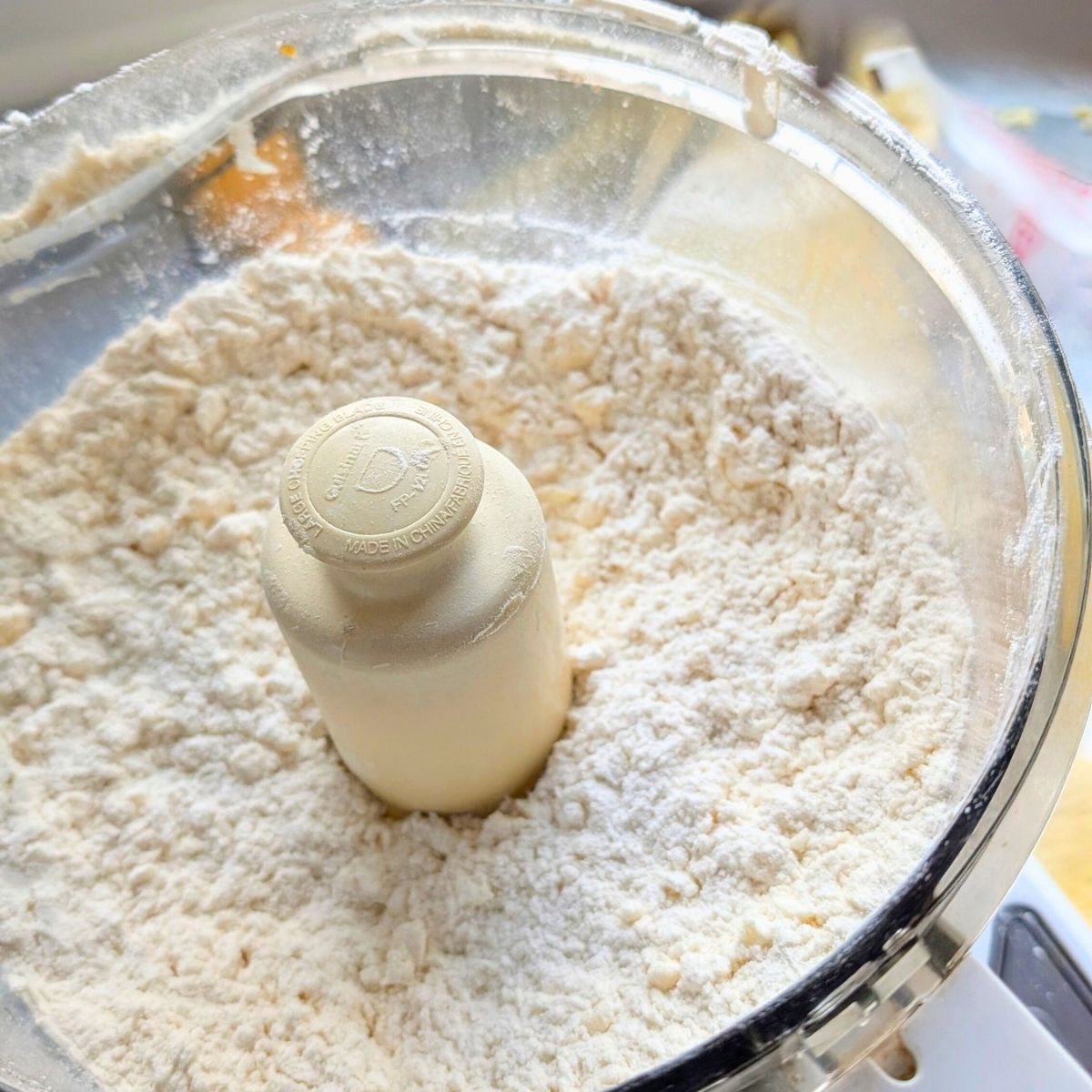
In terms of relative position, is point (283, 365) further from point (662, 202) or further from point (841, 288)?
point (841, 288)

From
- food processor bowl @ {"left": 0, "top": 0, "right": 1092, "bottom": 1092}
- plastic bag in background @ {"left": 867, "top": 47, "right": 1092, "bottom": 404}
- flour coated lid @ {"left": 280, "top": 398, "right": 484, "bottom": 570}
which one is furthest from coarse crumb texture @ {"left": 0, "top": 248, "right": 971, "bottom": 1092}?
plastic bag in background @ {"left": 867, "top": 47, "right": 1092, "bottom": 404}

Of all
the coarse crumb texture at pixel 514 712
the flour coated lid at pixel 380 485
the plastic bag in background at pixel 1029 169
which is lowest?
the coarse crumb texture at pixel 514 712

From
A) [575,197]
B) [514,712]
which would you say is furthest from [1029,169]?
[514,712]

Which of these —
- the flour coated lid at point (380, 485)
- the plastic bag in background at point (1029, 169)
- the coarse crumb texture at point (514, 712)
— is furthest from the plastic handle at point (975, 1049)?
the plastic bag in background at point (1029, 169)

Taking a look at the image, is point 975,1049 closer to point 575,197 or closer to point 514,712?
point 514,712

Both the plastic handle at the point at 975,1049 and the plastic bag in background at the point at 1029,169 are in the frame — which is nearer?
the plastic handle at the point at 975,1049

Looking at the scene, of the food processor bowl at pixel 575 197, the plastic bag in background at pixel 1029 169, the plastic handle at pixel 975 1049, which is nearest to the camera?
the plastic handle at pixel 975 1049

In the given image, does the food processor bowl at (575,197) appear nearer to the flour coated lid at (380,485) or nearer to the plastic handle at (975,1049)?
the plastic handle at (975,1049)
